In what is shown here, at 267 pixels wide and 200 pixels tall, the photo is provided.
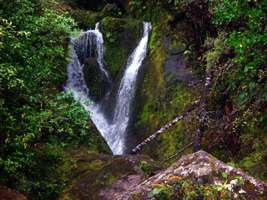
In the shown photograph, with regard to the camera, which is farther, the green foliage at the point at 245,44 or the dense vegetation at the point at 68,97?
the dense vegetation at the point at 68,97

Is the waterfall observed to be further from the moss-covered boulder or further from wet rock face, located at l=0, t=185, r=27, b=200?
wet rock face, located at l=0, t=185, r=27, b=200

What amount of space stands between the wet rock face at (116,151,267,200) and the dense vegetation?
3.12 meters

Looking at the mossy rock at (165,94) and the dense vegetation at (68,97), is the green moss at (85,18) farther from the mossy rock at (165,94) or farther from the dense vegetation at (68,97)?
the dense vegetation at (68,97)

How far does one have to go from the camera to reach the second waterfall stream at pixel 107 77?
13602 mm

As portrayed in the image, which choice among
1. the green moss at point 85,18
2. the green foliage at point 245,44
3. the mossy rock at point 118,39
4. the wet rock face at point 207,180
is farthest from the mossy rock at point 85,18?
the wet rock face at point 207,180

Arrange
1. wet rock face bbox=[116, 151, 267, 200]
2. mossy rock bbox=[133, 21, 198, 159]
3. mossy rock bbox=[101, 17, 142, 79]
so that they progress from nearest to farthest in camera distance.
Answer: wet rock face bbox=[116, 151, 267, 200] → mossy rock bbox=[133, 21, 198, 159] → mossy rock bbox=[101, 17, 142, 79]

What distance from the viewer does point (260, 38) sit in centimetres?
652

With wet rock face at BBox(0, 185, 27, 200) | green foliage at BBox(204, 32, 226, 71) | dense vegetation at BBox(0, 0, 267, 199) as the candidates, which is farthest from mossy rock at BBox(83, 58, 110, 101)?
wet rock face at BBox(0, 185, 27, 200)

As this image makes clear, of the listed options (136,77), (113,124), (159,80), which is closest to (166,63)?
(159,80)

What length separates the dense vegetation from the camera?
6656 mm

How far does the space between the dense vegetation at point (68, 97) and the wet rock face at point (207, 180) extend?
3118 mm

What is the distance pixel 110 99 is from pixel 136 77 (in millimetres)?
1466

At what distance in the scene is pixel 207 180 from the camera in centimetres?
357

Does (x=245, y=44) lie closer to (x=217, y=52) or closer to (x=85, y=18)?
(x=217, y=52)
